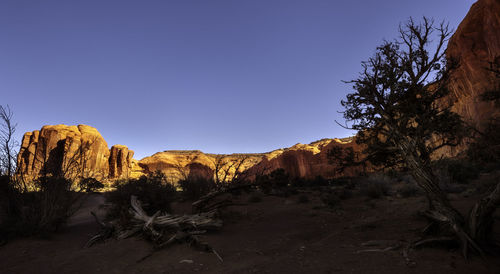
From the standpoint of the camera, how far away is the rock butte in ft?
25.1

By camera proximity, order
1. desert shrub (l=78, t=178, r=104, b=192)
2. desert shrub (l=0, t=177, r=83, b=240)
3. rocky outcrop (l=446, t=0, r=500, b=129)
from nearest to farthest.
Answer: desert shrub (l=0, t=177, r=83, b=240) → desert shrub (l=78, t=178, r=104, b=192) → rocky outcrop (l=446, t=0, r=500, b=129)

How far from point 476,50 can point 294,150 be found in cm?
3660

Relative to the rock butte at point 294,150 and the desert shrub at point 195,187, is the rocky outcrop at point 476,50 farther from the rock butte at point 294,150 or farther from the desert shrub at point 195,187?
the desert shrub at point 195,187

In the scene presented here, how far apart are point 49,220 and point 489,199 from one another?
9.99m

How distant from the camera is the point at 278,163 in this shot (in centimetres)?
5891

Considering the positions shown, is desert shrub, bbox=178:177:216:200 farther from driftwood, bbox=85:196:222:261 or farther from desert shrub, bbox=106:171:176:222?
driftwood, bbox=85:196:222:261

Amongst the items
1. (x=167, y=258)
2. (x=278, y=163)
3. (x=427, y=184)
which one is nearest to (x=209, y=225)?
(x=167, y=258)

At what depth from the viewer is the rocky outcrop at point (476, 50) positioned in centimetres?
2688

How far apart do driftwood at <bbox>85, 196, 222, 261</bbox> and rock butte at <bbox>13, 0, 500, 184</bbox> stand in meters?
1.97

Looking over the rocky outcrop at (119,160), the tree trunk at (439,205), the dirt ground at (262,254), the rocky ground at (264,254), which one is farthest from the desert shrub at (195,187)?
the rocky outcrop at (119,160)

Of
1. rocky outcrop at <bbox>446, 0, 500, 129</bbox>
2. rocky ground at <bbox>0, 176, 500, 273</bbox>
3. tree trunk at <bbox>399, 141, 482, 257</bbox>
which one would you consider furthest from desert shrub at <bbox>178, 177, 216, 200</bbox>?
rocky outcrop at <bbox>446, 0, 500, 129</bbox>

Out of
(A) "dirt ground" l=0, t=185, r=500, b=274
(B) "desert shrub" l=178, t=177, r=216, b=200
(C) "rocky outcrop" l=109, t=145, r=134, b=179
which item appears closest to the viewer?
(A) "dirt ground" l=0, t=185, r=500, b=274

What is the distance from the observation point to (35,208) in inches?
260

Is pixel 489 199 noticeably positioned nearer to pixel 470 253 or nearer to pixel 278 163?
pixel 470 253
